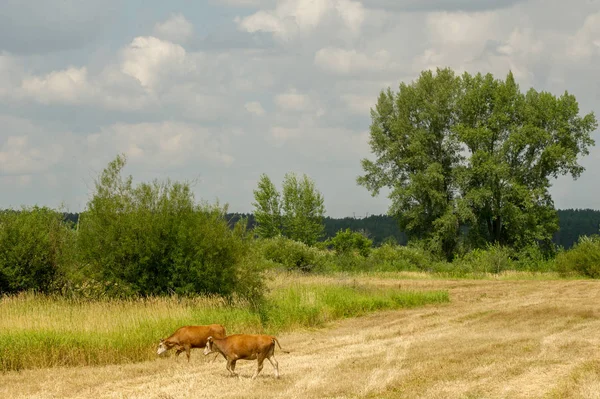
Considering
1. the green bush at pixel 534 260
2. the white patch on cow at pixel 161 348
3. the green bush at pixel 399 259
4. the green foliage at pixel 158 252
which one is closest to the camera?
the white patch on cow at pixel 161 348

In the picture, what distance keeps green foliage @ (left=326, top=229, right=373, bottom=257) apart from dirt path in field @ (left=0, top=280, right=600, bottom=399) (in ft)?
112

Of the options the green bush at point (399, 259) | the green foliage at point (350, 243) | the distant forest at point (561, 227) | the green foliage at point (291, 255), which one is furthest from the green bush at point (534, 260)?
the distant forest at point (561, 227)

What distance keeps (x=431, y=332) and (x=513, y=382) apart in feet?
26.4

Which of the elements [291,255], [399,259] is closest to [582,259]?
[399,259]

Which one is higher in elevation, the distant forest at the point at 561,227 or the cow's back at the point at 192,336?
the distant forest at the point at 561,227

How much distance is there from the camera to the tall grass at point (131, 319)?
16.7 metres

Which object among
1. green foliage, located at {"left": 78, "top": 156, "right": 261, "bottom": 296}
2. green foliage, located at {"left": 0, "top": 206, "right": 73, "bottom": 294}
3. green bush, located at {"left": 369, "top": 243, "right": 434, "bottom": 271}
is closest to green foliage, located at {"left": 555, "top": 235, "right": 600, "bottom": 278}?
green bush, located at {"left": 369, "top": 243, "right": 434, "bottom": 271}

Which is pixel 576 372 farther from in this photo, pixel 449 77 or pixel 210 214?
pixel 449 77

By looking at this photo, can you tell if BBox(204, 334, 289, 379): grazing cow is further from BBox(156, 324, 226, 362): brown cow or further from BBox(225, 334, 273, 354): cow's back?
BBox(156, 324, 226, 362): brown cow

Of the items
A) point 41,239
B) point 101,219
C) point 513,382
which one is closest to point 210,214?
point 101,219

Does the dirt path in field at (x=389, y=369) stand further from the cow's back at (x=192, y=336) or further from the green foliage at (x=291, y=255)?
the green foliage at (x=291, y=255)

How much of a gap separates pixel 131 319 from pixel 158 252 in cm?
661

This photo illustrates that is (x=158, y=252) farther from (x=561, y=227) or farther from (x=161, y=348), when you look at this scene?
(x=561, y=227)

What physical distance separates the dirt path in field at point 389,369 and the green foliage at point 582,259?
25.2 meters
